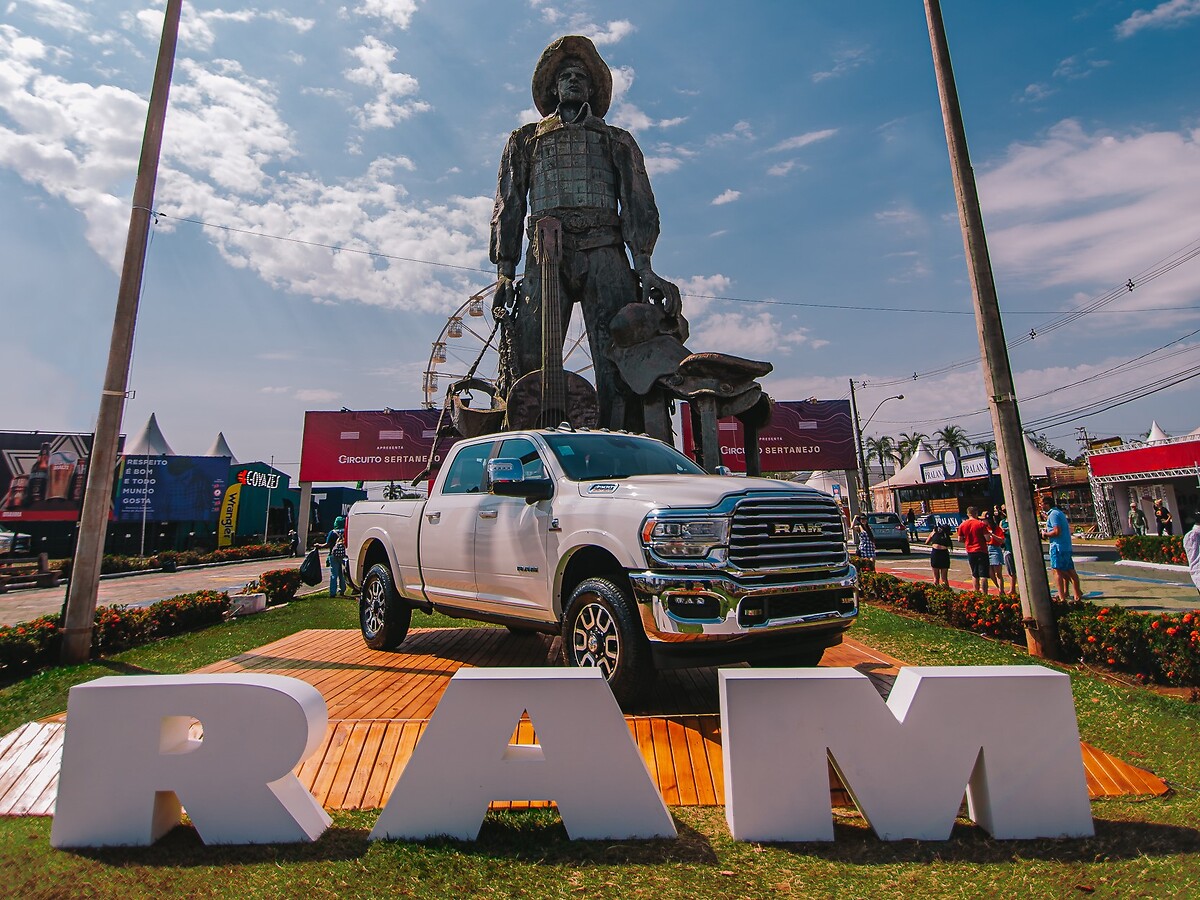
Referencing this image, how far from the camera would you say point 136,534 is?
33.9 m

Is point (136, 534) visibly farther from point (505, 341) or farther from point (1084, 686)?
point (1084, 686)

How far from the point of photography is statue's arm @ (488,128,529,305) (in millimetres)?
12328

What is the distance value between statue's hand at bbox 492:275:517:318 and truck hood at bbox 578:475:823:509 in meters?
8.05

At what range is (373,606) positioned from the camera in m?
6.75

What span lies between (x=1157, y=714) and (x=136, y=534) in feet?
133

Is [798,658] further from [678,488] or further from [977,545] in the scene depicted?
[977,545]

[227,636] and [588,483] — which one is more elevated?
[588,483]

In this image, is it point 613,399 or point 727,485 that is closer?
point 727,485

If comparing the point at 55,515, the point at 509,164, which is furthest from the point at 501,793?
the point at 55,515

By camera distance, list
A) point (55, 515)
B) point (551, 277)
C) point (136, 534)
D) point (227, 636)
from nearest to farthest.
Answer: point (227, 636), point (551, 277), point (55, 515), point (136, 534)

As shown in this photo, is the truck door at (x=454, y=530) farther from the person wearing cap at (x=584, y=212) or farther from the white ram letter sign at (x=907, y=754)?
the person wearing cap at (x=584, y=212)

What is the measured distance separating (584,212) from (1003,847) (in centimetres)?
1103

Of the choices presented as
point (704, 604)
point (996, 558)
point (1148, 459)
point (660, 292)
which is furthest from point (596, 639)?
point (1148, 459)

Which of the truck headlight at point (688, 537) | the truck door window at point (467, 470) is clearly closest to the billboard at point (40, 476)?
the truck door window at point (467, 470)
